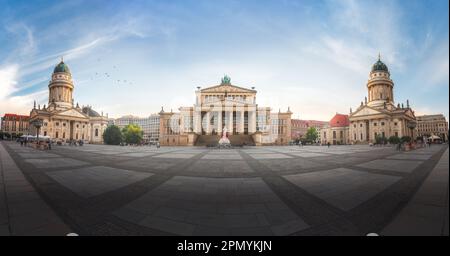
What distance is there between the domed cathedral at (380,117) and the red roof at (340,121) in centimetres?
441

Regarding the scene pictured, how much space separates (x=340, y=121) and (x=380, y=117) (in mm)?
15007

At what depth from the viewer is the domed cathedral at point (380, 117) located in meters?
62.0

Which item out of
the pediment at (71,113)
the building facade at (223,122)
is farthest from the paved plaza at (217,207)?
the pediment at (71,113)

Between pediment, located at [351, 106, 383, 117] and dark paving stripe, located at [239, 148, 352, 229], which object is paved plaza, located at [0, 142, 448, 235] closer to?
dark paving stripe, located at [239, 148, 352, 229]

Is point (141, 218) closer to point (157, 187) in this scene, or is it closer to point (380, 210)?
point (157, 187)

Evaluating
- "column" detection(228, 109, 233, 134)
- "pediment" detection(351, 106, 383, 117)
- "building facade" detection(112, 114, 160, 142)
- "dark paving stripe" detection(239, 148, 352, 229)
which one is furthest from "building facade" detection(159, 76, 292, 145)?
"building facade" detection(112, 114, 160, 142)

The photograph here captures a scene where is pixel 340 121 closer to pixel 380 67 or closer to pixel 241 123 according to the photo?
pixel 380 67

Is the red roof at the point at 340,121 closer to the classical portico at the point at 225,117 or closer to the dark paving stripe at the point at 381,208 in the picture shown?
the classical portico at the point at 225,117

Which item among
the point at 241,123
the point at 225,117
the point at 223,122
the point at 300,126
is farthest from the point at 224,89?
the point at 300,126

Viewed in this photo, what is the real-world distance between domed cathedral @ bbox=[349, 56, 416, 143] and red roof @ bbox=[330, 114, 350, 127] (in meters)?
4.41
